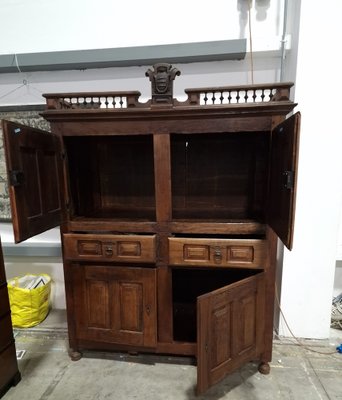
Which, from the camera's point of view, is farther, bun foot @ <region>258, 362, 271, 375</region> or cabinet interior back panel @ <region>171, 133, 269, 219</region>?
cabinet interior back panel @ <region>171, 133, 269, 219</region>

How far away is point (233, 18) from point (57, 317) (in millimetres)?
2699

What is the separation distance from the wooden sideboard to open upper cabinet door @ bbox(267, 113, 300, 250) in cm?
147

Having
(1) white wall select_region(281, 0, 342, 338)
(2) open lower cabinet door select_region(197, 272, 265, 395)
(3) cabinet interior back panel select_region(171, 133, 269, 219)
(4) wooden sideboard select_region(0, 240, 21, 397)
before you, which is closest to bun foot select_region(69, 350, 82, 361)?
(4) wooden sideboard select_region(0, 240, 21, 397)

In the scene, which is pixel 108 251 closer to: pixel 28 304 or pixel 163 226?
pixel 163 226

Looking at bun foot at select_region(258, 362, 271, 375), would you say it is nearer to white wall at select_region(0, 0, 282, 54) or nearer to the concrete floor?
the concrete floor

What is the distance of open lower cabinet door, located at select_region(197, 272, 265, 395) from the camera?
49.0 inches

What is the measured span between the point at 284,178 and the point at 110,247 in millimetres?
1024

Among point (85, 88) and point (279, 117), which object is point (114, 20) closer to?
point (85, 88)

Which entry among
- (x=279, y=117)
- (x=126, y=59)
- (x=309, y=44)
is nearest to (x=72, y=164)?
(x=126, y=59)

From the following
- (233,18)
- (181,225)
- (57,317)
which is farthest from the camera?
(57,317)

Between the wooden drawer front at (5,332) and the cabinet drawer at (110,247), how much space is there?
0.45 m

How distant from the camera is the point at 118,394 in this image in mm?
1486

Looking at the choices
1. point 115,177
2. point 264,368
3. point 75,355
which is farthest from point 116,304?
point 264,368

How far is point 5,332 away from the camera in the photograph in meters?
1.46
